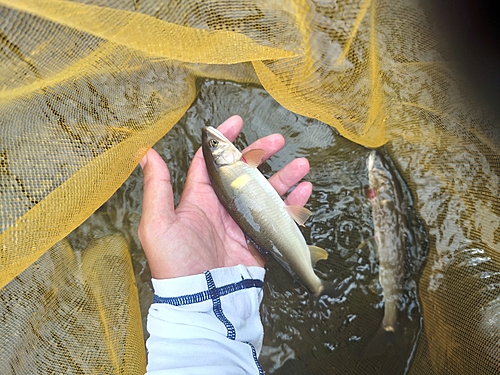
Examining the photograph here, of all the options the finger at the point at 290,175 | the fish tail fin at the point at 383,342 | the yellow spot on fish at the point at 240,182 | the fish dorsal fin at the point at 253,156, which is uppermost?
the fish dorsal fin at the point at 253,156

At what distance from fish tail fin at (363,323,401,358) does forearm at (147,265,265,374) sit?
2.26 feet

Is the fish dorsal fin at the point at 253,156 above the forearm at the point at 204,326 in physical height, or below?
above

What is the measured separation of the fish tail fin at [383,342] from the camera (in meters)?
1.98

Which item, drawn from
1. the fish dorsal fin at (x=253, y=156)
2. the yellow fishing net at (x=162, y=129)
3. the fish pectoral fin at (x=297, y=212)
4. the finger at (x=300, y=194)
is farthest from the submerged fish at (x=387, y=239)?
the fish dorsal fin at (x=253, y=156)

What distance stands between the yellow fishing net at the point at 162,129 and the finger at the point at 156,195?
0.10 m

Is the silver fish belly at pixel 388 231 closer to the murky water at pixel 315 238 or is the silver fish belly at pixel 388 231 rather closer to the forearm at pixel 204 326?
the murky water at pixel 315 238

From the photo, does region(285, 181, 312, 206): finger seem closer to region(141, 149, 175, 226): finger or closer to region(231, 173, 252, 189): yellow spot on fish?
region(231, 173, 252, 189): yellow spot on fish

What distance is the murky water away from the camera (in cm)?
203

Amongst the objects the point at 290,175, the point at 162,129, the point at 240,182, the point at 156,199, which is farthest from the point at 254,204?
the point at 162,129

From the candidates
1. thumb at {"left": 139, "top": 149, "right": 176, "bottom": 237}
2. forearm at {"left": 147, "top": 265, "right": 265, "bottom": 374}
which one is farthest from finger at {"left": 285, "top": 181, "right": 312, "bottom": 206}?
thumb at {"left": 139, "top": 149, "right": 176, "bottom": 237}

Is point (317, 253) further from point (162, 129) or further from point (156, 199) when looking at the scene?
point (162, 129)

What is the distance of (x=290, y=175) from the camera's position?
2.01 m

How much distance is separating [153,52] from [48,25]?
1.39ft

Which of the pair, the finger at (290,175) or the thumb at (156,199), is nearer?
the thumb at (156,199)
